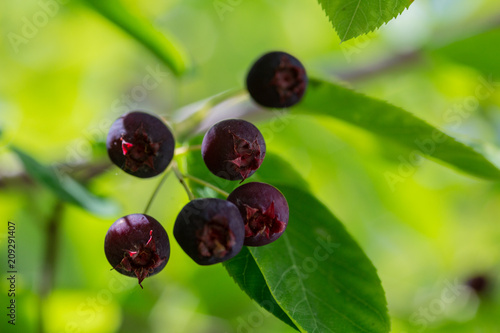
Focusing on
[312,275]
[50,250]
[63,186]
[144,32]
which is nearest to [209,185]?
[312,275]

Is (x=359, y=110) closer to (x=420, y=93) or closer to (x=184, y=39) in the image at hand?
(x=420, y=93)

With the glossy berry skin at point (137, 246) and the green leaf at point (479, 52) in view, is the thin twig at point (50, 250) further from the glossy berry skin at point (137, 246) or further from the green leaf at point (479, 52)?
the green leaf at point (479, 52)

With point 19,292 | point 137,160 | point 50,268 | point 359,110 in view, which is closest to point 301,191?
point 359,110

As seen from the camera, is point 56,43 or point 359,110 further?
point 56,43

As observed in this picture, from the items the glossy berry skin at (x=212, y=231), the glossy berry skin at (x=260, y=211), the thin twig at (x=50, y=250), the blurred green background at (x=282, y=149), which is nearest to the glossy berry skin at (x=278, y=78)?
the glossy berry skin at (x=260, y=211)

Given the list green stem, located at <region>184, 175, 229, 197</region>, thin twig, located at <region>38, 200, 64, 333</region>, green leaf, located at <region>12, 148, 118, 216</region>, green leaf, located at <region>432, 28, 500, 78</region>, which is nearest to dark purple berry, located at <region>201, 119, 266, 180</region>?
green stem, located at <region>184, 175, 229, 197</region>

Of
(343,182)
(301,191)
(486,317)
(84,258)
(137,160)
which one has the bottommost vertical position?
(84,258)

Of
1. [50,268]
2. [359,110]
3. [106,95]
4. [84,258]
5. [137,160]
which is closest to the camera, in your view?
[137,160]
